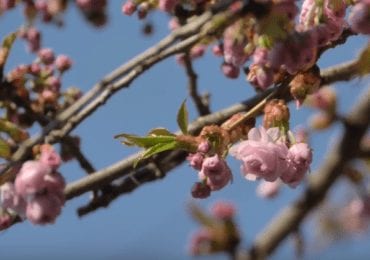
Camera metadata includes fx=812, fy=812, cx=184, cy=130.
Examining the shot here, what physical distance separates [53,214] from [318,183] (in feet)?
4.78

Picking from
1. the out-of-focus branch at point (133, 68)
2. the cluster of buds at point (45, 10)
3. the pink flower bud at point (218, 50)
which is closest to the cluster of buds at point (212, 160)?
the out-of-focus branch at point (133, 68)

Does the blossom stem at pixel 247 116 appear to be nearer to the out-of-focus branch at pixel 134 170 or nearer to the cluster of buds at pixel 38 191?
the out-of-focus branch at pixel 134 170

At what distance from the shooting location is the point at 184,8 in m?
2.80

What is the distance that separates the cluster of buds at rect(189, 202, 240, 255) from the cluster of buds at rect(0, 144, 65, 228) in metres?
1.71

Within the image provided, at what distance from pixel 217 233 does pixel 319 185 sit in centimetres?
86

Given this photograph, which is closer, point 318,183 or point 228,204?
point 318,183

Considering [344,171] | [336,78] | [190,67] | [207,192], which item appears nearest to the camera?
[207,192]

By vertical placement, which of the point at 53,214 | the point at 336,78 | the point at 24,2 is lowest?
the point at 53,214

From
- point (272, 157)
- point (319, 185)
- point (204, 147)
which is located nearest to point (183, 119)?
point (204, 147)

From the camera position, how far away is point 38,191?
6.11ft

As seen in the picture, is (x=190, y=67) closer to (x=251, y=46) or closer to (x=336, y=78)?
(x=336, y=78)

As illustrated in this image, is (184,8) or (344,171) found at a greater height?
(184,8)

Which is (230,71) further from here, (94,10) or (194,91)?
(94,10)

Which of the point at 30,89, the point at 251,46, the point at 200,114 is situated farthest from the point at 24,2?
the point at 251,46
